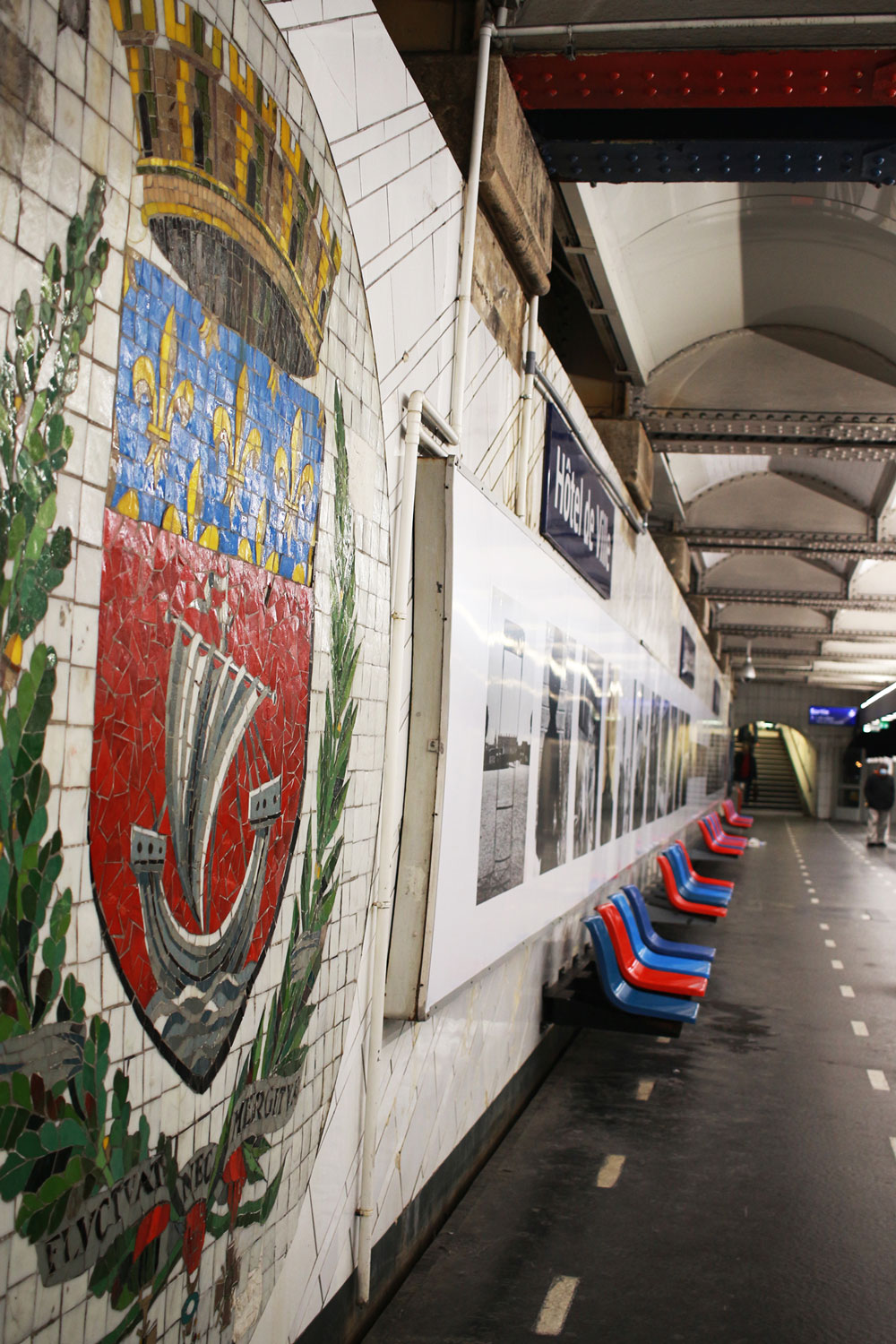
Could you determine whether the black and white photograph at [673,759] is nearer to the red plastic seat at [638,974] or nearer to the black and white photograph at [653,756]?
the black and white photograph at [653,756]

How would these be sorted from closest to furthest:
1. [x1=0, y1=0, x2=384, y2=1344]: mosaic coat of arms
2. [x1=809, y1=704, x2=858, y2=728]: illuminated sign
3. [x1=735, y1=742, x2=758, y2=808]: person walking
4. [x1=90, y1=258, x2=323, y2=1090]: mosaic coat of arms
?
[x1=0, y1=0, x2=384, y2=1344]: mosaic coat of arms, [x1=90, y1=258, x2=323, y2=1090]: mosaic coat of arms, [x1=809, y1=704, x2=858, y2=728]: illuminated sign, [x1=735, y1=742, x2=758, y2=808]: person walking

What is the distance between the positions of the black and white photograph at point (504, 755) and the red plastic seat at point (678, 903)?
18.2 ft

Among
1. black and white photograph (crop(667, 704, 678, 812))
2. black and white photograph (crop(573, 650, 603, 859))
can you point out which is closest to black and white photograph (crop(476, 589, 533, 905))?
black and white photograph (crop(573, 650, 603, 859))

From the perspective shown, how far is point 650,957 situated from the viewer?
690 cm

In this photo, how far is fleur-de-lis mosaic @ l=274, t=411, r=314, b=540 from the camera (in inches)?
87.3

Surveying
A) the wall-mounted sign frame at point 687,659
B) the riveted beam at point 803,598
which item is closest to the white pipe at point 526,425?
the wall-mounted sign frame at point 687,659

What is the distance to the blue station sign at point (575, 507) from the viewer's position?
5.07m

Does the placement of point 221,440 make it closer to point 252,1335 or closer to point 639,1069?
point 252,1335

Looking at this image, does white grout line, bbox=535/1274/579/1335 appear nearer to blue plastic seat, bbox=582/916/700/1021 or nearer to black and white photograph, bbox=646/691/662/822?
blue plastic seat, bbox=582/916/700/1021

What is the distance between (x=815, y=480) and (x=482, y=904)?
29.1ft

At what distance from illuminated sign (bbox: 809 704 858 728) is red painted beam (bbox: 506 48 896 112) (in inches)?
1379

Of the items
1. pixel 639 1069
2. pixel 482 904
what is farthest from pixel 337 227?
pixel 639 1069

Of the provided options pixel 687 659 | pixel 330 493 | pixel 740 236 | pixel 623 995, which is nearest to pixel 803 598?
pixel 687 659

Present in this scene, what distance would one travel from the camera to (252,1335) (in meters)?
2.34
